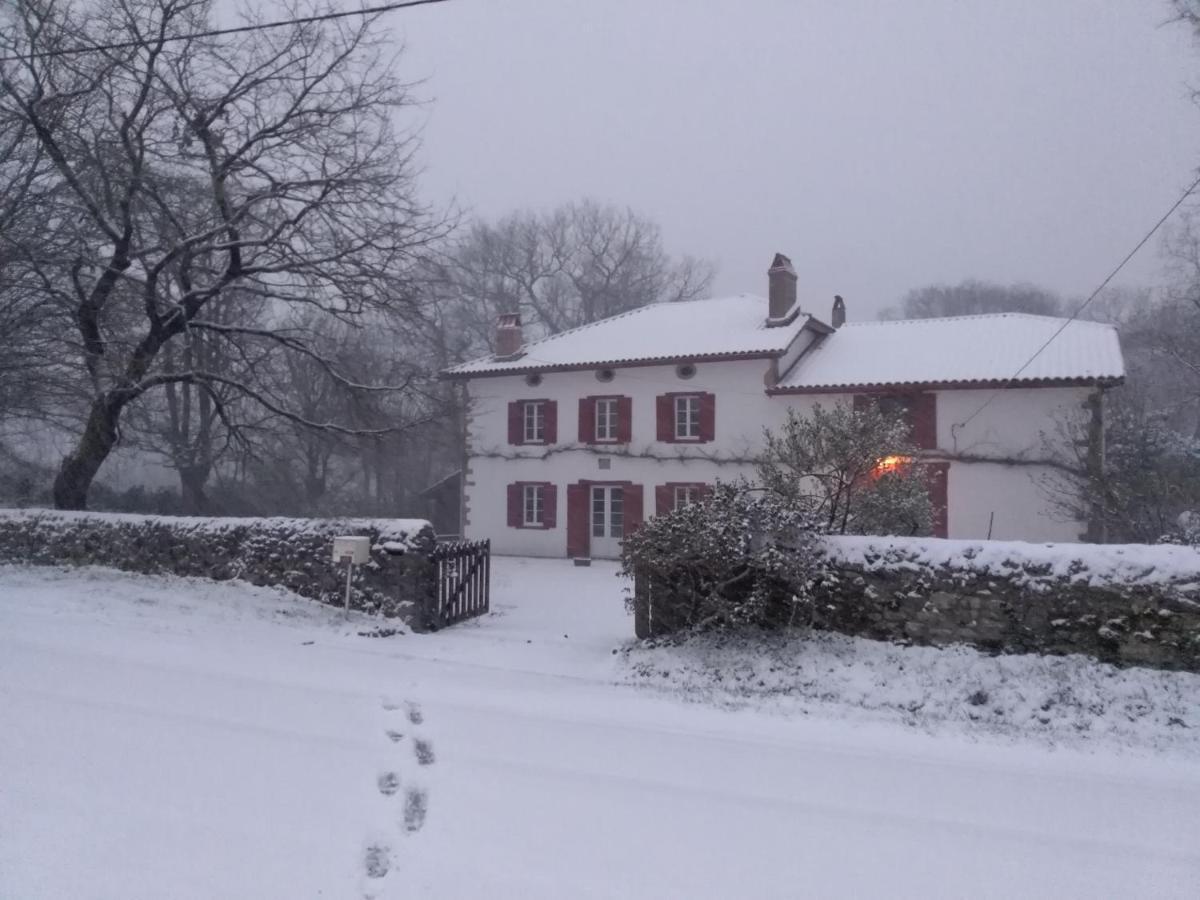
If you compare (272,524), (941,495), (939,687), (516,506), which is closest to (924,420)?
(941,495)

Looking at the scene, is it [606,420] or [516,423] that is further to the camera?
[516,423]

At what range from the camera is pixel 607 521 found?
2442 cm

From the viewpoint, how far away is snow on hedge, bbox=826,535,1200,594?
7902mm

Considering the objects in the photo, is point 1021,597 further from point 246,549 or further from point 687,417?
point 687,417

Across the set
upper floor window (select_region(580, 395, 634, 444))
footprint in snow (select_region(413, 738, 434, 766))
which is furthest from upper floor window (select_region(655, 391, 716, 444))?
footprint in snow (select_region(413, 738, 434, 766))

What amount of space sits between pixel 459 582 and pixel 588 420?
13331mm

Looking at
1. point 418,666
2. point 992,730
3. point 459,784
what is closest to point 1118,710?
point 992,730

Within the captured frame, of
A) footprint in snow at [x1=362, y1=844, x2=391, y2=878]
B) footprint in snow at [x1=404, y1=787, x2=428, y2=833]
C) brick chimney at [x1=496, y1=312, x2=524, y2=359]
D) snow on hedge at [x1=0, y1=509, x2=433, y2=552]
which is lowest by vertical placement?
footprint in snow at [x1=362, y1=844, x2=391, y2=878]

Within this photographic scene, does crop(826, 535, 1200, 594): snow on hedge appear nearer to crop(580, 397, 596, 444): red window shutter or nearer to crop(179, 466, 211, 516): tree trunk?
crop(580, 397, 596, 444): red window shutter

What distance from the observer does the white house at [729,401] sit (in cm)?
1966

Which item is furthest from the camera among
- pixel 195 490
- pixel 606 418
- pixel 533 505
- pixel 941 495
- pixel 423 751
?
pixel 195 490

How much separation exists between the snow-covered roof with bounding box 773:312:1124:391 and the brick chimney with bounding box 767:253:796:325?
133cm

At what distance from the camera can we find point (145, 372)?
17.0 metres

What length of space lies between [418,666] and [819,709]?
13.0ft
